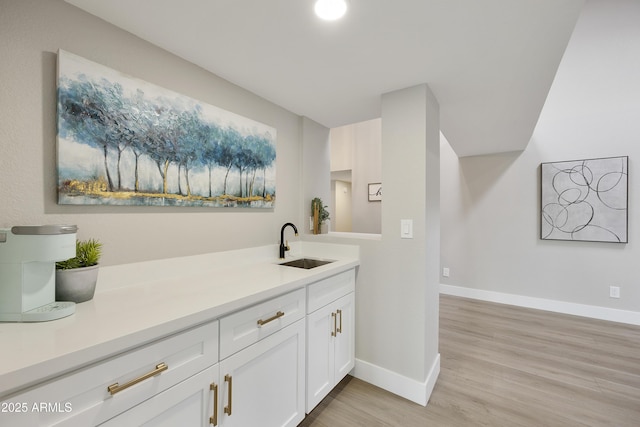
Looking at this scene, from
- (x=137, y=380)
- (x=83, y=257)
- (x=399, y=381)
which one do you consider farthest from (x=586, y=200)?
(x=83, y=257)

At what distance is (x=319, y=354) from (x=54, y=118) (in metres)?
1.83

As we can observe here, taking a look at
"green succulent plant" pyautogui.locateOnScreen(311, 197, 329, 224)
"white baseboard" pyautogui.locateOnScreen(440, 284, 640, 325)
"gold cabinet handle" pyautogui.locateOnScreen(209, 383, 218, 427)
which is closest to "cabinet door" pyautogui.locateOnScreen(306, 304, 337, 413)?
"gold cabinet handle" pyautogui.locateOnScreen(209, 383, 218, 427)

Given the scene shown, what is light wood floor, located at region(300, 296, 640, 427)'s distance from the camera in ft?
5.59

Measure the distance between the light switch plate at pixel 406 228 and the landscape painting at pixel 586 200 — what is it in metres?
2.86

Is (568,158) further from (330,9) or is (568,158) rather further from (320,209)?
(330,9)

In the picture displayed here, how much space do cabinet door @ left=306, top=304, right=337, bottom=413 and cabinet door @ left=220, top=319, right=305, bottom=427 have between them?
7cm

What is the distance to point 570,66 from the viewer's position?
11.4 ft

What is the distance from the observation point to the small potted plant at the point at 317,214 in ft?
8.29

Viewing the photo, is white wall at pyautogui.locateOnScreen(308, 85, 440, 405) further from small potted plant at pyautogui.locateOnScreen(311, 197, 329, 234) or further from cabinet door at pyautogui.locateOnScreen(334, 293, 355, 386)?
small potted plant at pyautogui.locateOnScreen(311, 197, 329, 234)

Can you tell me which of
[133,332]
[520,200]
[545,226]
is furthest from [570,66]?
[133,332]

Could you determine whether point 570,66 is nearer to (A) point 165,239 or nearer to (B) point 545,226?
(B) point 545,226

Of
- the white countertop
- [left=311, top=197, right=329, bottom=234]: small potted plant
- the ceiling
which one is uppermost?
the ceiling

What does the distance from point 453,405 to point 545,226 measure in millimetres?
2937

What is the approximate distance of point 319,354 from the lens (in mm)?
1706
